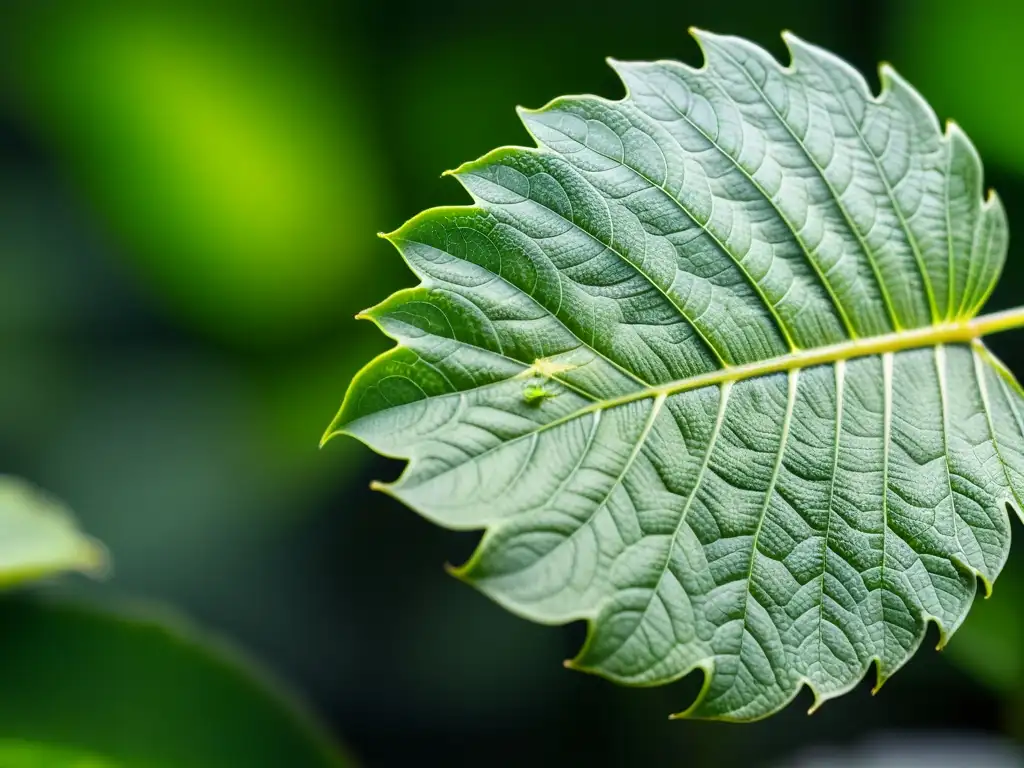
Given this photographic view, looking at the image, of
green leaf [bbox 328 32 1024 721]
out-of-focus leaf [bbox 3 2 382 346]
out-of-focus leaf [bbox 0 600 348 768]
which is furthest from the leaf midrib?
out-of-focus leaf [bbox 3 2 382 346]

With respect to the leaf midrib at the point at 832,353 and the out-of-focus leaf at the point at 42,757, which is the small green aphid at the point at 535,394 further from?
the out-of-focus leaf at the point at 42,757

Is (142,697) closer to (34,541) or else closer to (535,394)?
(34,541)

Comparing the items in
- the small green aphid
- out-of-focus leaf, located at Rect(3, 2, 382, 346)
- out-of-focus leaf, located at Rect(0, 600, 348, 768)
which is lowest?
out-of-focus leaf, located at Rect(0, 600, 348, 768)

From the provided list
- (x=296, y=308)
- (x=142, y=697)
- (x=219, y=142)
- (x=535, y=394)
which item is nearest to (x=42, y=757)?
(x=142, y=697)

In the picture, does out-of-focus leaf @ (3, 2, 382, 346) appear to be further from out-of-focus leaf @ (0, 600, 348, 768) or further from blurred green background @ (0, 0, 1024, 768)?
out-of-focus leaf @ (0, 600, 348, 768)

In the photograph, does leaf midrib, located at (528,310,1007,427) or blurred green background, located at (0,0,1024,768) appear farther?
blurred green background, located at (0,0,1024,768)

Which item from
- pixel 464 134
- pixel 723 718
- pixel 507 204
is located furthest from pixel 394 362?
pixel 464 134

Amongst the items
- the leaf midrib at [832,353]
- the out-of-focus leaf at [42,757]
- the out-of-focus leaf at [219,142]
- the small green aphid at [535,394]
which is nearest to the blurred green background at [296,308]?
the out-of-focus leaf at [219,142]
